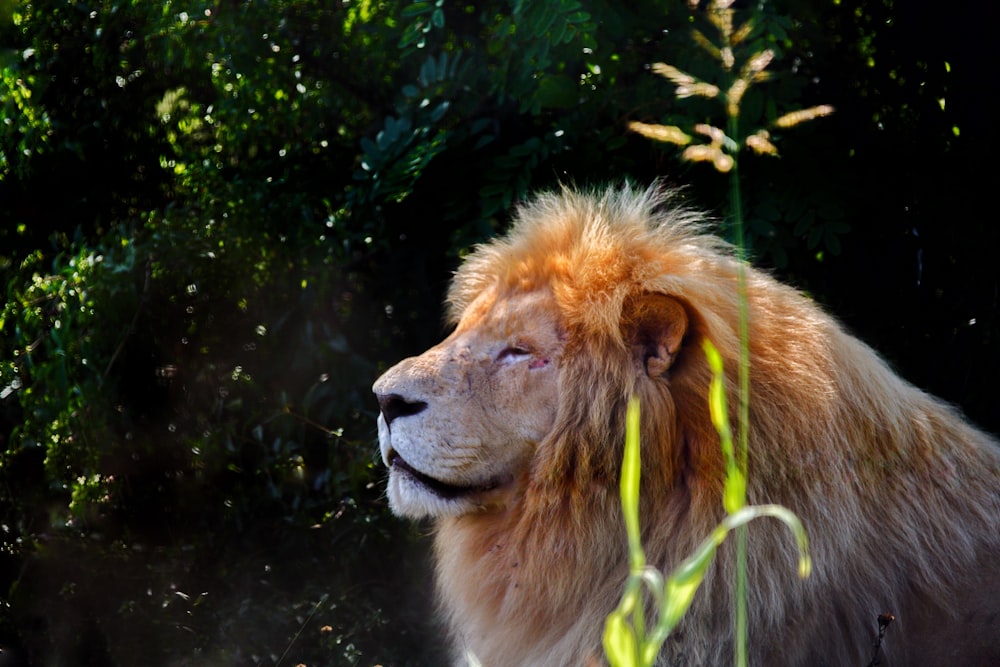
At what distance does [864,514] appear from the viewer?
7.81 ft

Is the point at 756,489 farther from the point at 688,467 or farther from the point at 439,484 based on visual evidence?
the point at 439,484

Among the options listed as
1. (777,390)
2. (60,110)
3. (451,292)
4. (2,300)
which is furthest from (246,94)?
(777,390)

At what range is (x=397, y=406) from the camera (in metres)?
2.47

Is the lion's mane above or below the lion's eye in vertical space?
below

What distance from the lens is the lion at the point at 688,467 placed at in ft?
7.62

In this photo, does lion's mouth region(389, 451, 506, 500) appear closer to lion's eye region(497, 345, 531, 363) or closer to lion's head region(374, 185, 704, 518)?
lion's head region(374, 185, 704, 518)

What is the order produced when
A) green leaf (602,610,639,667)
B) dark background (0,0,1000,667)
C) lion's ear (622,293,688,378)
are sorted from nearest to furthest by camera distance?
green leaf (602,610,639,667), lion's ear (622,293,688,378), dark background (0,0,1000,667)

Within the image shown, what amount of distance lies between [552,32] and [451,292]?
0.90 metres

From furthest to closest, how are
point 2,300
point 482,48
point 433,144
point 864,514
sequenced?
point 2,300, point 482,48, point 433,144, point 864,514

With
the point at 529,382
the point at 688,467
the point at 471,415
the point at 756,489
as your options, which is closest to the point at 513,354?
the point at 529,382

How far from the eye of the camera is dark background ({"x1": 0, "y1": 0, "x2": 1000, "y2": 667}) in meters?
3.80

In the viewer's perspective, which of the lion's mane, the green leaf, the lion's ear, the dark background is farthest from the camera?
the dark background

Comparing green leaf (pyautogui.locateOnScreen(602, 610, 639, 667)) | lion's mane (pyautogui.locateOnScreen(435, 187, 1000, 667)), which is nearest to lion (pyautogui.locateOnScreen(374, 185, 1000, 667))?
lion's mane (pyautogui.locateOnScreen(435, 187, 1000, 667))

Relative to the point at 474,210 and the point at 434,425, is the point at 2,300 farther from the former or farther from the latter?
the point at 434,425
